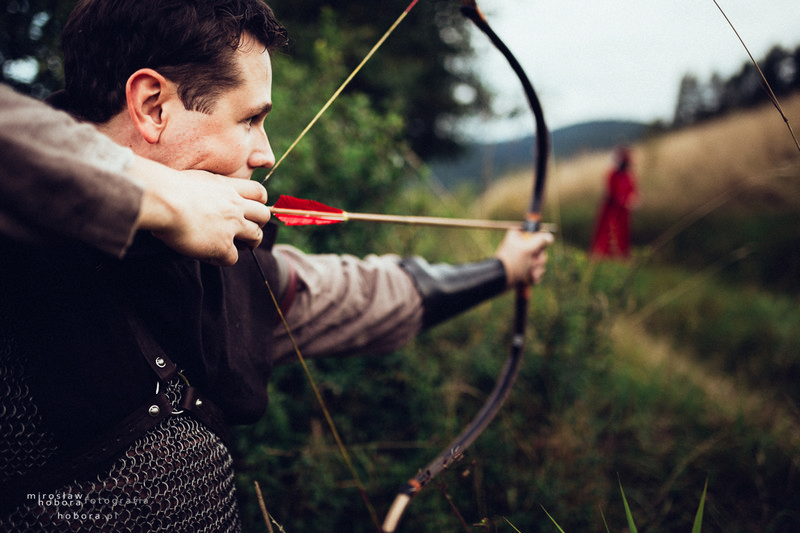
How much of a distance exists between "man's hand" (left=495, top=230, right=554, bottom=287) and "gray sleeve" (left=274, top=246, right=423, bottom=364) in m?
0.46

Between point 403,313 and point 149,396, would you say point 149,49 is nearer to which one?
point 149,396

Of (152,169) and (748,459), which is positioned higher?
(152,169)

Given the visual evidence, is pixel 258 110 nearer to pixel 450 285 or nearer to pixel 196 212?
pixel 196 212

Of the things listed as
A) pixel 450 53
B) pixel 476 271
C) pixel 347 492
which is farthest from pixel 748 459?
pixel 450 53

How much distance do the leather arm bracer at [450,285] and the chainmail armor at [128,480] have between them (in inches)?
31.1

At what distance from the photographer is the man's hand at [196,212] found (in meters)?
0.74

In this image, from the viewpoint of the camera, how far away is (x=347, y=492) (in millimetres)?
1927

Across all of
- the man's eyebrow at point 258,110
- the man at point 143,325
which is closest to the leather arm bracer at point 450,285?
the man at point 143,325

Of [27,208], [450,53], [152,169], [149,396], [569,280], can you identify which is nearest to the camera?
[27,208]

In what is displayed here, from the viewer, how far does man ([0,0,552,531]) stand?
32.9 inches

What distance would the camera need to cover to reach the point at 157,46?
3.01 ft

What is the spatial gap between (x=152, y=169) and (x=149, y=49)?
32 cm

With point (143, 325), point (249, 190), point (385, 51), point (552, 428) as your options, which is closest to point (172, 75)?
point (249, 190)

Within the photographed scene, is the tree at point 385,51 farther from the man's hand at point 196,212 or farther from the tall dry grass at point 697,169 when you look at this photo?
the man's hand at point 196,212
